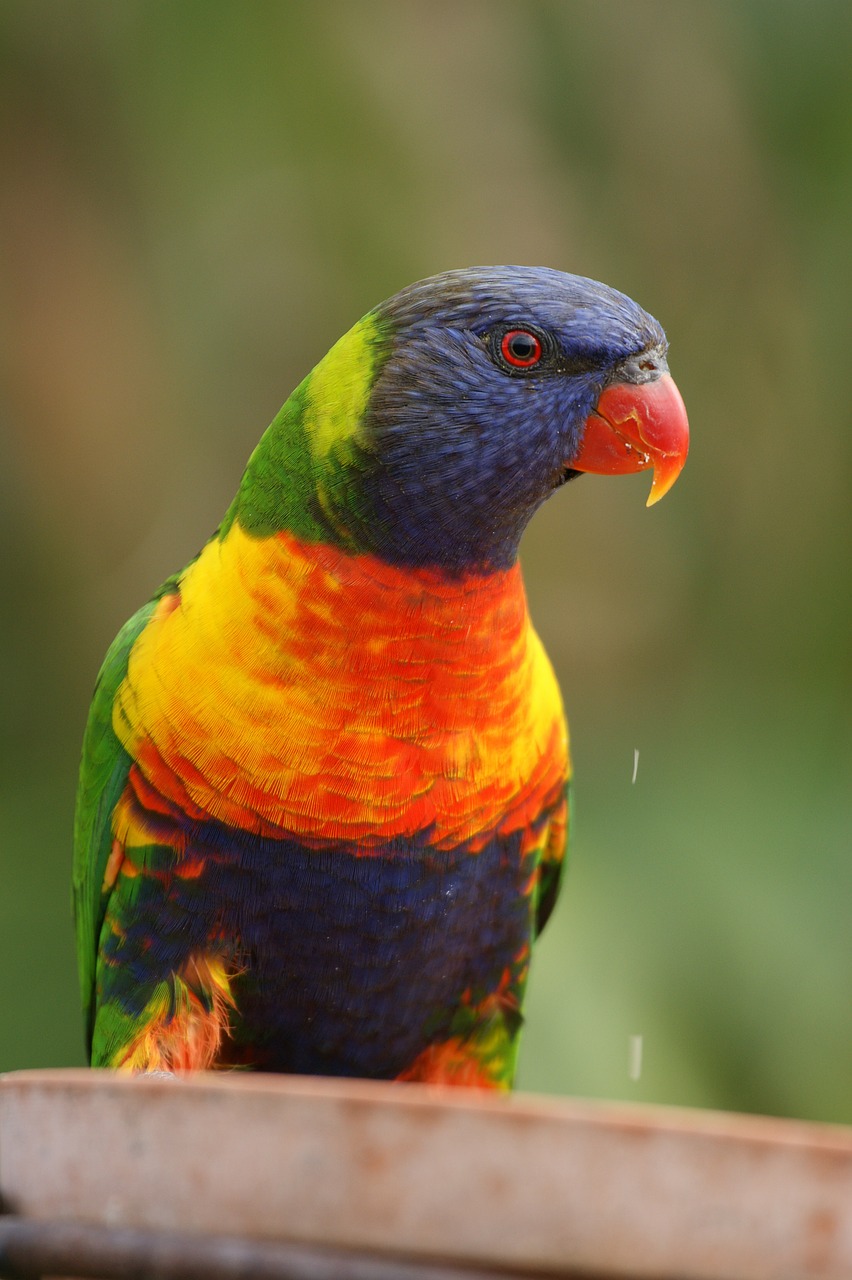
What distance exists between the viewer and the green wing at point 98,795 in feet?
7.17

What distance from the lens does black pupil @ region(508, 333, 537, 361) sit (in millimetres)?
2049

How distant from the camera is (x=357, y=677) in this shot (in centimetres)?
204

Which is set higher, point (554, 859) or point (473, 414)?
point (473, 414)

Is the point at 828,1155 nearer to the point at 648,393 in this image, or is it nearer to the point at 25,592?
the point at 648,393

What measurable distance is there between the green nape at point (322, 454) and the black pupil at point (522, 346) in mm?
199

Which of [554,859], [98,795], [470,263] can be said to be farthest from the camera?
[470,263]

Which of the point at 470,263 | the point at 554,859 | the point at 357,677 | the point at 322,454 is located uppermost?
the point at 470,263

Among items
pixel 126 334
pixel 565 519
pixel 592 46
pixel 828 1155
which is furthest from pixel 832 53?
pixel 828 1155

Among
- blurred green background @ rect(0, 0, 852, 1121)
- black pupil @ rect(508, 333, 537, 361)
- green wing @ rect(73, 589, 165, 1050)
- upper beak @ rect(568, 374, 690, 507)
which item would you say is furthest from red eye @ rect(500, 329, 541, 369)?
blurred green background @ rect(0, 0, 852, 1121)

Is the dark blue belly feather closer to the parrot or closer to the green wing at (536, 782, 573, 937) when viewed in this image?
the parrot

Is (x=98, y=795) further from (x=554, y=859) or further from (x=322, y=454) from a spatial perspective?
(x=554, y=859)

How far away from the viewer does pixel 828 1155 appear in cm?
85

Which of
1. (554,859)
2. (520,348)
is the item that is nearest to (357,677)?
(520,348)

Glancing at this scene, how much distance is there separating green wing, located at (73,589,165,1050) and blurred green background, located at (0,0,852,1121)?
1.77 metres
